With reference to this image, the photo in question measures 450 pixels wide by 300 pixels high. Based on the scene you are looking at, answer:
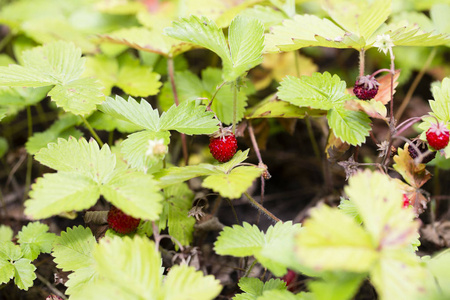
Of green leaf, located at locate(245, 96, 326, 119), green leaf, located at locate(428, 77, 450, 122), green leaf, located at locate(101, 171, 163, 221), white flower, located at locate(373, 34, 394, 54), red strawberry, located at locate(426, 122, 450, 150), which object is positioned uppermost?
white flower, located at locate(373, 34, 394, 54)

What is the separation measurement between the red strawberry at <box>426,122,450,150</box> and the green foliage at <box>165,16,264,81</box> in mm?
582

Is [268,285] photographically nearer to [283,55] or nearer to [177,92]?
[177,92]

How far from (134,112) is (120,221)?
1.22ft

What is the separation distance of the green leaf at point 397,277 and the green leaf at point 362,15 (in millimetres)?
913

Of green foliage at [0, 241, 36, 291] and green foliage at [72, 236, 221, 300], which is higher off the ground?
green foliage at [72, 236, 221, 300]

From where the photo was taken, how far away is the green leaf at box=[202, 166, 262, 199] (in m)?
1.02

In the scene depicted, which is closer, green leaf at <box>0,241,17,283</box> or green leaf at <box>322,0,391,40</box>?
green leaf at <box>0,241,17,283</box>

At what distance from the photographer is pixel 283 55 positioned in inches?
86.8

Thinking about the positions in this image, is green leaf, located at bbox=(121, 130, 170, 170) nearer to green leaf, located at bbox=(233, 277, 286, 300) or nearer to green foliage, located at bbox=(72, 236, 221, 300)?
green foliage, located at bbox=(72, 236, 221, 300)

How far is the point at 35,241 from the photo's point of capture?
1341 mm

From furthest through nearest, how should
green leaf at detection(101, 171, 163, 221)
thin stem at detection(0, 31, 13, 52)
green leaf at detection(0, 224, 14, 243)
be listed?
thin stem at detection(0, 31, 13, 52) → green leaf at detection(0, 224, 14, 243) → green leaf at detection(101, 171, 163, 221)

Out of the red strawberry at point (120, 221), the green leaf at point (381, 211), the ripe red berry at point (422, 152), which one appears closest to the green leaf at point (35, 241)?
the red strawberry at point (120, 221)

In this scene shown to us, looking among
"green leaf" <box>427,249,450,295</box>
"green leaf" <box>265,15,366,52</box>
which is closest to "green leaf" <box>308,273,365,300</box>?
"green leaf" <box>427,249,450,295</box>

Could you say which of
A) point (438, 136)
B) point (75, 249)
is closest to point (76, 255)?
point (75, 249)
